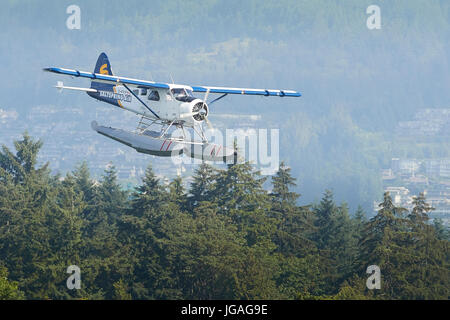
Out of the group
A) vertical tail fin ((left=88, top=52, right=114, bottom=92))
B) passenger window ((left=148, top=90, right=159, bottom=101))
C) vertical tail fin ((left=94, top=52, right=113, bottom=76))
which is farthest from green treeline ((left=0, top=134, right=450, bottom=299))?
passenger window ((left=148, top=90, right=159, bottom=101))

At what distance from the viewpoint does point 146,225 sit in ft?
238

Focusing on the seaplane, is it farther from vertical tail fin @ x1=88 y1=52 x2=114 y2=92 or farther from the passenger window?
vertical tail fin @ x1=88 y1=52 x2=114 y2=92

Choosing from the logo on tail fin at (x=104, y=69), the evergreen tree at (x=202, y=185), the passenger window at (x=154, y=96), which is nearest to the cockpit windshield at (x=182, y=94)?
the passenger window at (x=154, y=96)

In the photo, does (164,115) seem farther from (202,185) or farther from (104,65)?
(202,185)

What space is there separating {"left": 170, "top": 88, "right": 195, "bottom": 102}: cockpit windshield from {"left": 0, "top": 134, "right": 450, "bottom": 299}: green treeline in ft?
70.3

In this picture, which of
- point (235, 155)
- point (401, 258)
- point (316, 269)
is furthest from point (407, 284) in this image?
point (235, 155)

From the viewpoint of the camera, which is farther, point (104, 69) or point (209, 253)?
point (209, 253)

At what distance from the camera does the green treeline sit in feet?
207

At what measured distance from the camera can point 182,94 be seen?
41.2 m

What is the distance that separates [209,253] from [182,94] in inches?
993

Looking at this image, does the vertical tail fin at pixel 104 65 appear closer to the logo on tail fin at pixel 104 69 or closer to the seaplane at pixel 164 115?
the logo on tail fin at pixel 104 69

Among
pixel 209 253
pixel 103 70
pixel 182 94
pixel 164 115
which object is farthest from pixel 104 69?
pixel 209 253

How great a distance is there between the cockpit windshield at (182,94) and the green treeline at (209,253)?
21442 millimetres
